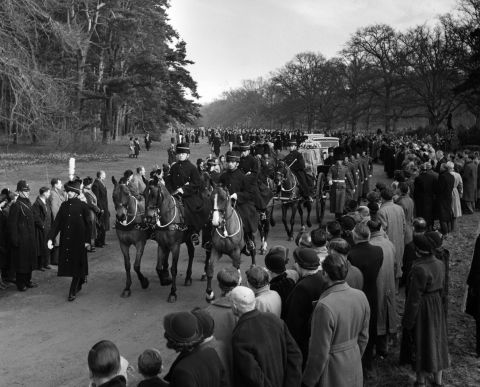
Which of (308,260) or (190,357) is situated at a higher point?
(308,260)

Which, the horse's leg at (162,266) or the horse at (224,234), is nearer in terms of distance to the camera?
the horse at (224,234)

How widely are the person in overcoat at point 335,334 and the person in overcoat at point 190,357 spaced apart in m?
1.09

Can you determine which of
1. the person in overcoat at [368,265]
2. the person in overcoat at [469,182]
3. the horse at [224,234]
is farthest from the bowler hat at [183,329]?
the person in overcoat at [469,182]

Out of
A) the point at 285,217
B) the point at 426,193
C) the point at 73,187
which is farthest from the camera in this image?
the point at 285,217

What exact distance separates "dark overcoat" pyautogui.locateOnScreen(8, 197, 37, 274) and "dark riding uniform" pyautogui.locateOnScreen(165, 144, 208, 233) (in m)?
2.85

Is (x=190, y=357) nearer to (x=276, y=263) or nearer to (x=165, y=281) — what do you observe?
(x=276, y=263)

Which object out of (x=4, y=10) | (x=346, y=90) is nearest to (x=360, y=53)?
(x=346, y=90)

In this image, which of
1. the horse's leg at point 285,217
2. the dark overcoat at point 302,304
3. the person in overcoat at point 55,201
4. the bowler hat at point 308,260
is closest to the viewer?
the dark overcoat at point 302,304

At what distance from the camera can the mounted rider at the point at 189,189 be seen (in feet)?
32.4

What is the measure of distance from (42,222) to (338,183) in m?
8.04

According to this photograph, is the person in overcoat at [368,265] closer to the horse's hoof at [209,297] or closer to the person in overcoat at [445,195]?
the horse's hoof at [209,297]

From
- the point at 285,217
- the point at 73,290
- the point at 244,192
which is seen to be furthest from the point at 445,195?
the point at 73,290

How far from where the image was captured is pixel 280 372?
389 centimetres

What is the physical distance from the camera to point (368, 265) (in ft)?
19.0
